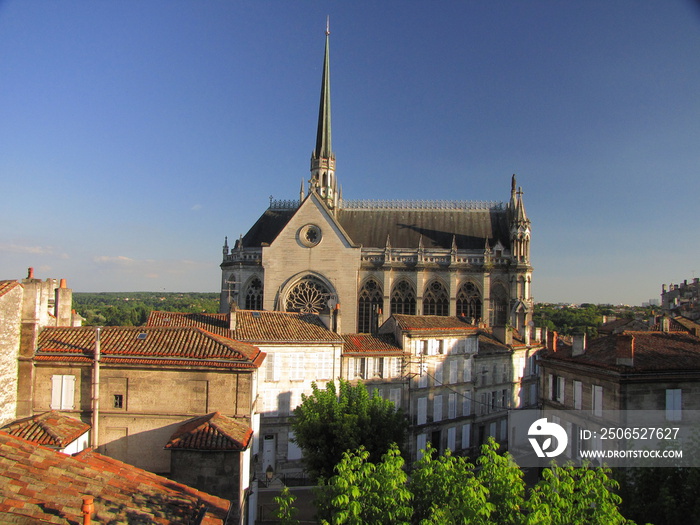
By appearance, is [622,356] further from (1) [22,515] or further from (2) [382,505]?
(1) [22,515]

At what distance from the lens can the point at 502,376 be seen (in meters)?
33.9

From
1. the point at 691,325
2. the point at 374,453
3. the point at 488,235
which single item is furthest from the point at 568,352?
the point at 488,235

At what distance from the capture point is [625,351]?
19.8 meters

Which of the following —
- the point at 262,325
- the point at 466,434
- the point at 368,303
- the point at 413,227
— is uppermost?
the point at 413,227

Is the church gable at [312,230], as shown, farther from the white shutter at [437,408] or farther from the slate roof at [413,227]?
the white shutter at [437,408]

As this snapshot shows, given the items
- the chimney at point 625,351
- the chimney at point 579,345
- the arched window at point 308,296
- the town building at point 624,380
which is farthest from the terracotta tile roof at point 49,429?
the arched window at point 308,296

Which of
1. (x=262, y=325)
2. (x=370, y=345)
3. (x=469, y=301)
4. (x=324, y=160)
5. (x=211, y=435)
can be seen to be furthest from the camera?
(x=324, y=160)

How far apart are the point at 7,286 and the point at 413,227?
35286 mm

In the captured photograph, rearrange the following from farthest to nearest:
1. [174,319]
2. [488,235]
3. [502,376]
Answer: [488,235] → [502,376] → [174,319]

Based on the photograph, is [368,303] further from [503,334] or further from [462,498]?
[462,498]

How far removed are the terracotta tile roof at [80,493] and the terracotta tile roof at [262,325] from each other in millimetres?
13371

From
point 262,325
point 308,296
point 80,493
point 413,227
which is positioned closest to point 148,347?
point 262,325

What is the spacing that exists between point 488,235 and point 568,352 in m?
24.3

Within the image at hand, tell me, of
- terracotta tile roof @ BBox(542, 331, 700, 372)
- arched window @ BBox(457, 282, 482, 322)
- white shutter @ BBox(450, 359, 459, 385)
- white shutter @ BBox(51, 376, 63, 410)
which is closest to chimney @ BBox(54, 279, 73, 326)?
white shutter @ BBox(51, 376, 63, 410)
